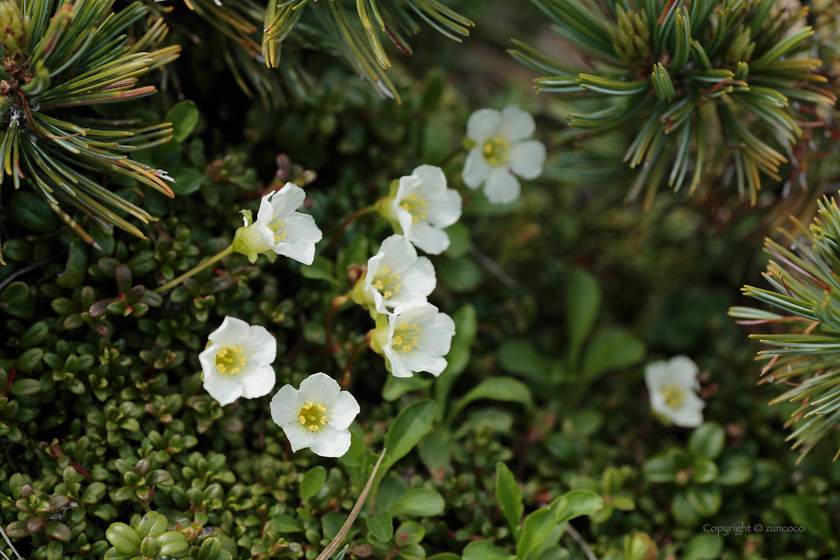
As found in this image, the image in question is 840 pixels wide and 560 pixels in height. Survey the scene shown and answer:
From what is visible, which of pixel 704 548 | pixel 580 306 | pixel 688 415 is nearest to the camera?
pixel 704 548

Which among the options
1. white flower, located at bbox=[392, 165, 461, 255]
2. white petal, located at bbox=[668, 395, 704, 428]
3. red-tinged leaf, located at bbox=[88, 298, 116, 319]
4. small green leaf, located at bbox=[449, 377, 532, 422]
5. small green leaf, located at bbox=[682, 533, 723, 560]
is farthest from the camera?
white petal, located at bbox=[668, 395, 704, 428]

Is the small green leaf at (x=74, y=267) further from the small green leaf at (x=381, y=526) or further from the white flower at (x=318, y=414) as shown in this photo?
the small green leaf at (x=381, y=526)

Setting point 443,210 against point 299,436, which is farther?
point 443,210

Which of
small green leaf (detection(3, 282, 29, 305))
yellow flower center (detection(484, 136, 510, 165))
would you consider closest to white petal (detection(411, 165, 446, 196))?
yellow flower center (detection(484, 136, 510, 165))

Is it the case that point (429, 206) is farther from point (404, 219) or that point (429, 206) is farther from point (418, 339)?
point (418, 339)

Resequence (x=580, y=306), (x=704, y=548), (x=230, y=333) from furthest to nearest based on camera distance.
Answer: (x=580, y=306) < (x=704, y=548) < (x=230, y=333)

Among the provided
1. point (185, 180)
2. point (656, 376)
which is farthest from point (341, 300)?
point (656, 376)

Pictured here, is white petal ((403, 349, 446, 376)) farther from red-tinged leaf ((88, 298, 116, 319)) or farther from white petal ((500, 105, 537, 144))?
white petal ((500, 105, 537, 144))

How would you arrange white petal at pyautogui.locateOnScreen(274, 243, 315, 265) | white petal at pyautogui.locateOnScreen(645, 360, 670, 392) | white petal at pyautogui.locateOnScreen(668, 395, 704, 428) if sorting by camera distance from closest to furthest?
white petal at pyautogui.locateOnScreen(274, 243, 315, 265) → white petal at pyautogui.locateOnScreen(668, 395, 704, 428) → white petal at pyautogui.locateOnScreen(645, 360, 670, 392)
